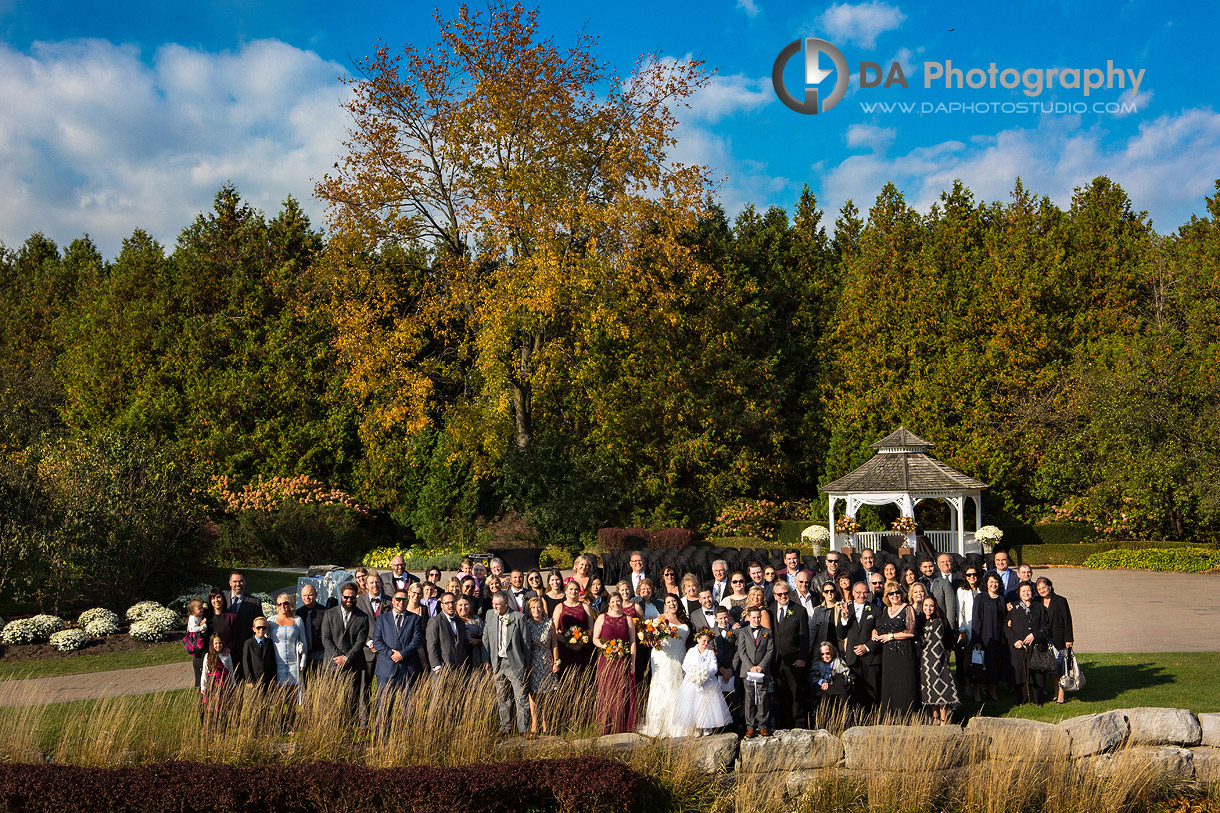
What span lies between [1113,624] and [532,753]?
11068mm

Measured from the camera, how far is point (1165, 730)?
808 cm

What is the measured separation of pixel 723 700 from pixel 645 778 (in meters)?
1.24

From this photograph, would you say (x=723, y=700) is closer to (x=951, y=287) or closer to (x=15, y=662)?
(x=15, y=662)

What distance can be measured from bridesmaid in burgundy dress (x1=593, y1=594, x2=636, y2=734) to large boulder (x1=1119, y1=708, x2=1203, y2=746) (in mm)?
4265

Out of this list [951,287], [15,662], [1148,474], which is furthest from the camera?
[951,287]

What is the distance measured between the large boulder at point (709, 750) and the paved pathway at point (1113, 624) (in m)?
5.89

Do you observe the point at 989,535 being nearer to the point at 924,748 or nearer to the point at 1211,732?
the point at 1211,732

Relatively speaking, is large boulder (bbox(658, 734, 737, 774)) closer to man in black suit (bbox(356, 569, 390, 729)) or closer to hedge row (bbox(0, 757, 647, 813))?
hedge row (bbox(0, 757, 647, 813))

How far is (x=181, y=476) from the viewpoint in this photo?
1836cm

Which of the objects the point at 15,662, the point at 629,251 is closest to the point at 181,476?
the point at 15,662

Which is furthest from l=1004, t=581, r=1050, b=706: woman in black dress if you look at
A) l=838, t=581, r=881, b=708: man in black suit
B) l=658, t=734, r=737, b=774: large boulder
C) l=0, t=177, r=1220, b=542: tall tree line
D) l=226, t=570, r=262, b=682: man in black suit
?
l=0, t=177, r=1220, b=542: tall tree line

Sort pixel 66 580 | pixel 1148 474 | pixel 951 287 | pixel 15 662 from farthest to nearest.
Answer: pixel 951 287
pixel 1148 474
pixel 66 580
pixel 15 662

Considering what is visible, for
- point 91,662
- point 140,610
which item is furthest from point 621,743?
point 140,610

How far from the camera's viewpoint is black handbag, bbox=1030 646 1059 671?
10.0 m
